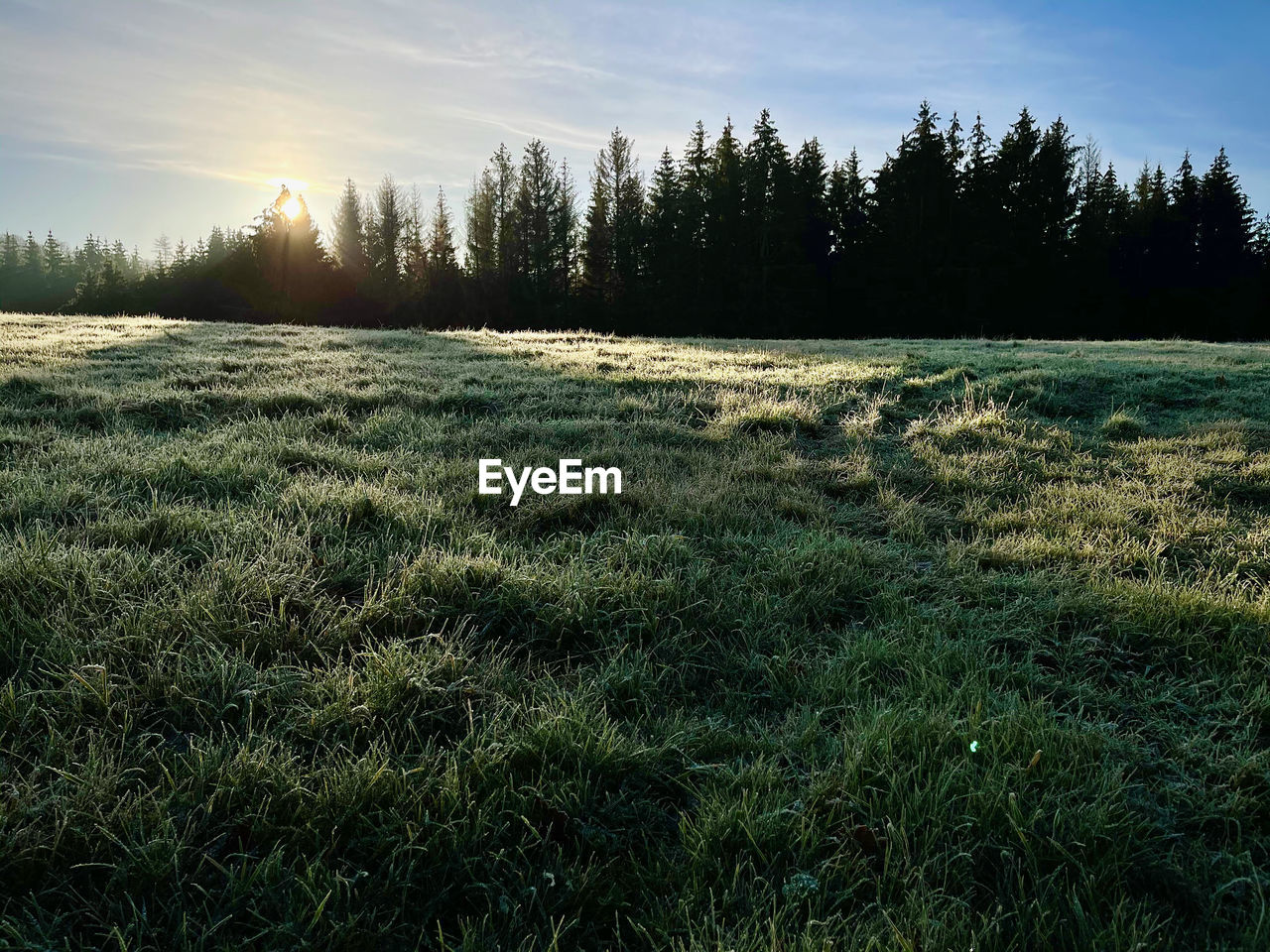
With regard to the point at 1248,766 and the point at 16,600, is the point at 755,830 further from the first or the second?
the point at 16,600

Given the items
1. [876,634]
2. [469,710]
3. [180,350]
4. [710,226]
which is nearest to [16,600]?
[469,710]

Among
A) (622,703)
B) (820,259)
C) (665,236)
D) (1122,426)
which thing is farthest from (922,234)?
(622,703)

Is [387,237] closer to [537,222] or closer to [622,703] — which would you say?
[537,222]

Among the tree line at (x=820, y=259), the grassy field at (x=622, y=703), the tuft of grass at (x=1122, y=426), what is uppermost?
the tree line at (x=820, y=259)

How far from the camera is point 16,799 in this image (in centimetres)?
182

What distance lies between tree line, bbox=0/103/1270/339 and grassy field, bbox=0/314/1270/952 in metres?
34.2

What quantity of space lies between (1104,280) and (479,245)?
37317 mm

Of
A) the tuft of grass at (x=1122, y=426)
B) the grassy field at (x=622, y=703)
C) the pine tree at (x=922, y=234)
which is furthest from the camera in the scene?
the pine tree at (x=922, y=234)

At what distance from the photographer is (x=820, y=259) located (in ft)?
129

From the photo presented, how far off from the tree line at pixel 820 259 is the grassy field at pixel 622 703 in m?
34.2

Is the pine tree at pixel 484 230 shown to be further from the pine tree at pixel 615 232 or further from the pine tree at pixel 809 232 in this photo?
the pine tree at pixel 809 232

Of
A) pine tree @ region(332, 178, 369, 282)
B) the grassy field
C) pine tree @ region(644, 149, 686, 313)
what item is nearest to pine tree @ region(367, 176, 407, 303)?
pine tree @ region(332, 178, 369, 282)

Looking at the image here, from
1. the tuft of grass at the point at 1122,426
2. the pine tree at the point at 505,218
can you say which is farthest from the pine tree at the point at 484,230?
the tuft of grass at the point at 1122,426

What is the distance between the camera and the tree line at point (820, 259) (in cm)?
3625
